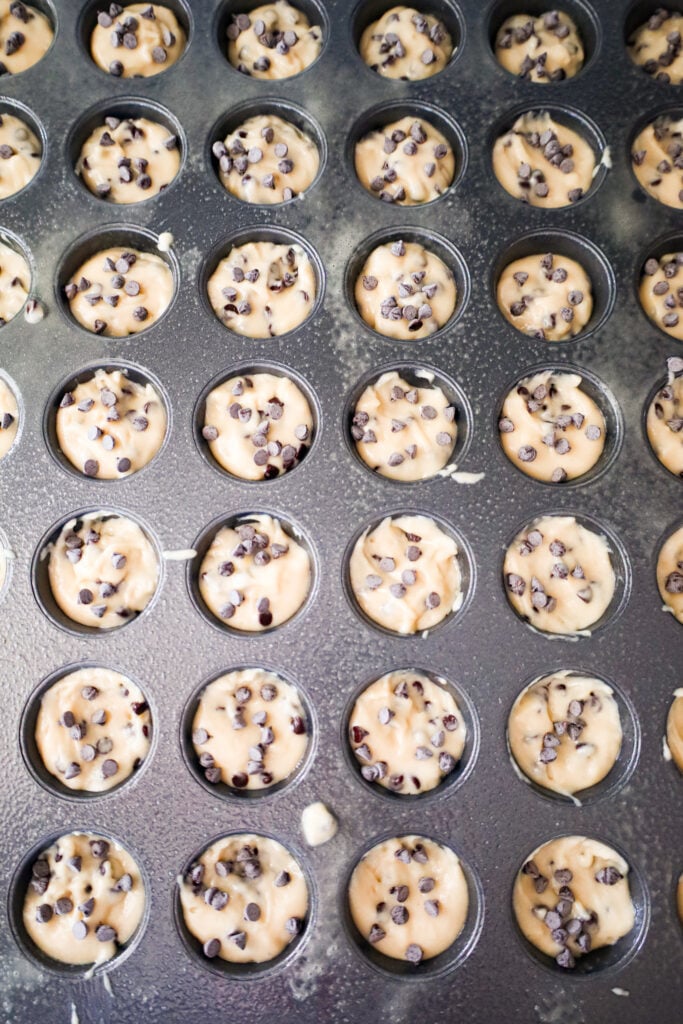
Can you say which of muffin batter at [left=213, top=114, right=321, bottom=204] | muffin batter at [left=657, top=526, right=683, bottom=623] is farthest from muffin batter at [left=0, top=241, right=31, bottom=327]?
muffin batter at [left=657, top=526, right=683, bottom=623]

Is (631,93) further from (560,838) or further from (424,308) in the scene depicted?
(560,838)

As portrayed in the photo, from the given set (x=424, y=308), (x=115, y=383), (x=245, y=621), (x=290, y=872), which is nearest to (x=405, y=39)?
(x=424, y=308)

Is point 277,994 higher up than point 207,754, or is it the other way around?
point 207,754

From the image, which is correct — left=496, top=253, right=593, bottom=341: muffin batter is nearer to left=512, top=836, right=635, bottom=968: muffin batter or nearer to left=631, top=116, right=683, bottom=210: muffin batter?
left=631, top=116, right=683, bottom=210: muffin batter

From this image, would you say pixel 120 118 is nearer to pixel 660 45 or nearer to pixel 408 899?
pixel 660 45

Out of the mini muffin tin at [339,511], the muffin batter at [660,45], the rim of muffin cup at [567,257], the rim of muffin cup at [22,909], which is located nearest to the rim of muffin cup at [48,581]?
the mini muffin tin at [339,511]

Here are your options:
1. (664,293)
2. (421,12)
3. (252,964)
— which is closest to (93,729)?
(252,964)

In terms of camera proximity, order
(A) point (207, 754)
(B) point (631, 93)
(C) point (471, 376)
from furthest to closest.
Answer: (B) point (631, 93) → (C) point (471, 376) → (A) point (207, 754)
